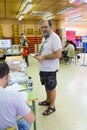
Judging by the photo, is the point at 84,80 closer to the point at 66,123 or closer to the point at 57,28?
the point at 66,123

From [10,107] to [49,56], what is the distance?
1805mm

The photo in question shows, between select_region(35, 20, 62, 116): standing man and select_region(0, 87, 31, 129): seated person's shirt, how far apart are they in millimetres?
1748

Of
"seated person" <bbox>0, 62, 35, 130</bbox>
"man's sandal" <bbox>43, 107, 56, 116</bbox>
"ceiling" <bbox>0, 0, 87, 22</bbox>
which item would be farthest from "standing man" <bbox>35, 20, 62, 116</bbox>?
"ceiling" <bbox>0, 0, 87, 22</bbox>

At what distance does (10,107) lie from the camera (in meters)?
1.47

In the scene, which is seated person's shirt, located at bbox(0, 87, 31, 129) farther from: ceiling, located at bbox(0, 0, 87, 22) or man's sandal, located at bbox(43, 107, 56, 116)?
ceiling, located at bbox(0, 0, 87, 22)

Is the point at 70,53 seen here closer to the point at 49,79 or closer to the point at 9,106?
the point at 49,79

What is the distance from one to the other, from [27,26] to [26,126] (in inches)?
506

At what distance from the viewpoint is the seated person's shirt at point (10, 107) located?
4.76 feet

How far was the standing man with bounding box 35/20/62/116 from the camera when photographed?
10.4 ft

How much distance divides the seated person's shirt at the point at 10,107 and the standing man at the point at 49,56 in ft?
5.73

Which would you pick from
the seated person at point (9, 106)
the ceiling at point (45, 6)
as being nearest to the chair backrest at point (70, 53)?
the ceiling at point (45, 6)

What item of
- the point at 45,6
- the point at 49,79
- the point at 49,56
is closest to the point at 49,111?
the point at 49,79

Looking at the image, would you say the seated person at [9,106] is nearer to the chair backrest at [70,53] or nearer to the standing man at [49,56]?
the standing man at [49,56]

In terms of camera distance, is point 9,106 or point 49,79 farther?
point 49,79
